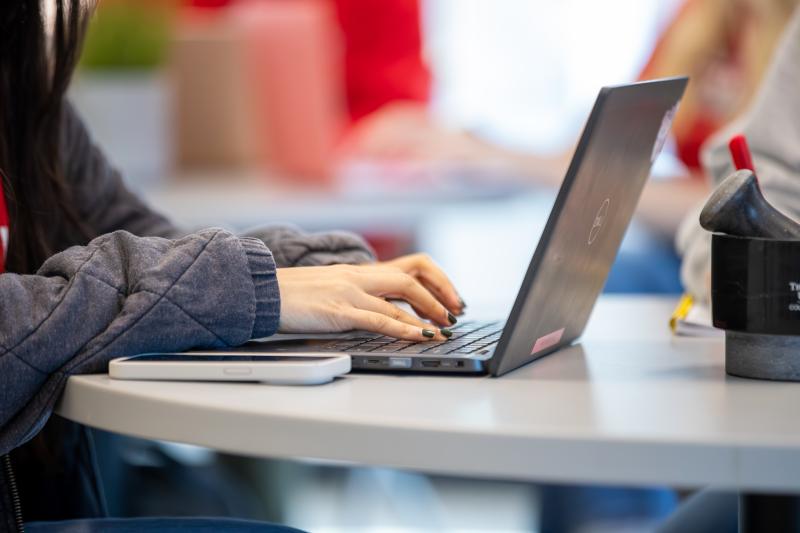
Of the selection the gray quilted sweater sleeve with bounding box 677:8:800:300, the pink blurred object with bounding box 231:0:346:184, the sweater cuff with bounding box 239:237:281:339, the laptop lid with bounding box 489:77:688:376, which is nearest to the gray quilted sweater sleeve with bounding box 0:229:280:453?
the sweater cuff with bounding box 239:237:281:339

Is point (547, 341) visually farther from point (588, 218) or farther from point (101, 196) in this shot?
point (101, 196)

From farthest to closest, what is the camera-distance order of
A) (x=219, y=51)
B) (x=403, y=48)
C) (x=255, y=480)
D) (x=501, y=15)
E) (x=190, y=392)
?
(x=501, y=15), (x=403, y=48), (x=219, y=51), (x=255, y=480), (x=190, y=392)

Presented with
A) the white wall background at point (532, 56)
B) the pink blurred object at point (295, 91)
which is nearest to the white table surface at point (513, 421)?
the pink blurred object at point (295, 91)

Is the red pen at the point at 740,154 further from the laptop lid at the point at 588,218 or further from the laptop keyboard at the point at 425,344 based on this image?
the laptop keyboard at the point at 425,344

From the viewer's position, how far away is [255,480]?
2.23m

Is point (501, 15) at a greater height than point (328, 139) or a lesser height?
greater

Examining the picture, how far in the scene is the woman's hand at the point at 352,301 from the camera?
2.58 feet

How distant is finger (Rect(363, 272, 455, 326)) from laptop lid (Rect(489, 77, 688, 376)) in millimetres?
86

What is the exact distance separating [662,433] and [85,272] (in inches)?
14.5

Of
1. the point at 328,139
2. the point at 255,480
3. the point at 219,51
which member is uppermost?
the point at 219,51

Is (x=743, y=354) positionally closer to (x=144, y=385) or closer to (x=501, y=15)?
(x=144, y=385)

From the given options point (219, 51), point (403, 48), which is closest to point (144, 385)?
point (219, 51)

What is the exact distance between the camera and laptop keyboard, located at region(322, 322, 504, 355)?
0.77m

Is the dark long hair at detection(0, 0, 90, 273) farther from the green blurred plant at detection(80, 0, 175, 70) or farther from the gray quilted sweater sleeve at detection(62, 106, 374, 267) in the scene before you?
the green blurred plant at detection(80, 0, 175, 70)
